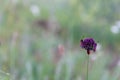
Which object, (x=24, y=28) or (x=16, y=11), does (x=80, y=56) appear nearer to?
(x=24, y=28)

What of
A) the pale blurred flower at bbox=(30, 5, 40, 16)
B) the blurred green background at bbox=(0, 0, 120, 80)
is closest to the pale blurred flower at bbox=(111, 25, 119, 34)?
the blurred green background at bbox=(0, 0, 120, 80)

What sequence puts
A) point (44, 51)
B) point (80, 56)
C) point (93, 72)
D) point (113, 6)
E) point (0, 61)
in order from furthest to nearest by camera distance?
point (113, 6) → point (44, 51) → point (80, 56) → point (0, 61) → point (93, 72)

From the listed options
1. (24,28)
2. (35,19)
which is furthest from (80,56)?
(35,19)

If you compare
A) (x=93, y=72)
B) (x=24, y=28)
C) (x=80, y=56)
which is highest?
(x=24, y=28)

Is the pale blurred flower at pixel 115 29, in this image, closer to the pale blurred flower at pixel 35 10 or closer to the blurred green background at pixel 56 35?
the blurred green background at pixel 56 35

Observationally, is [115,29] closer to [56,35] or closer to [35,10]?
[56,35]

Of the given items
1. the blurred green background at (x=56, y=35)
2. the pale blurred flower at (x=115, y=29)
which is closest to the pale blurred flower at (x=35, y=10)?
the blurred green background at (x=56, y=35)

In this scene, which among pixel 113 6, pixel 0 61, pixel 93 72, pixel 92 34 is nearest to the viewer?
pixel 93 72

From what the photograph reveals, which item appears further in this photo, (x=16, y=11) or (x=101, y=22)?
(x=16, y=11)

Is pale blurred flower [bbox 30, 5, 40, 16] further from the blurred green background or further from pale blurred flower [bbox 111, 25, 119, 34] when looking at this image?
pale blurred flower [bbox 111, 25, 119, 34]
